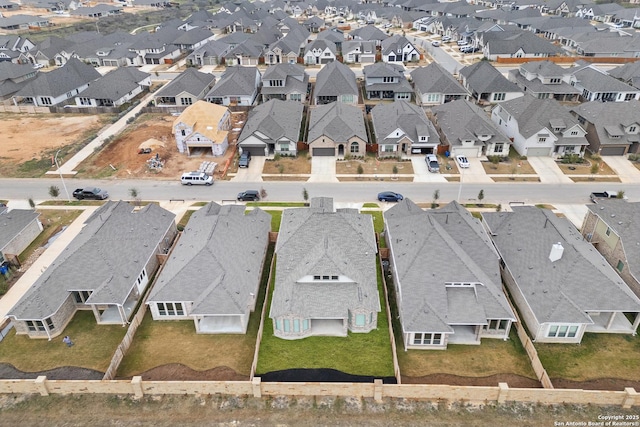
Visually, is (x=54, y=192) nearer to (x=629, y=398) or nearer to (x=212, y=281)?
(x=212, y=281)

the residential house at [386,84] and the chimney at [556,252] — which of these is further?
the residential house at [386,84]

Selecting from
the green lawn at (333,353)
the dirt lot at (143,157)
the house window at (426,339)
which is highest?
the dirt lot at (143,157)

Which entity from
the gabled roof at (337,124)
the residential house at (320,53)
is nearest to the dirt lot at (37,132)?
the gabled roof at (337,124)

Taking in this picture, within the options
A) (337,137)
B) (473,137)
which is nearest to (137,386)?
(337,137)

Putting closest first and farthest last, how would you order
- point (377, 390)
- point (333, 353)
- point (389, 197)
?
point (377, 390) → point (333, 353) → point (389, 197)

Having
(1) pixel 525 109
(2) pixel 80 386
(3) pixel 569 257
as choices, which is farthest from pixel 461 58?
(2) pixel 80 386

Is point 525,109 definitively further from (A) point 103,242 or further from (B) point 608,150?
(A) point 103,242

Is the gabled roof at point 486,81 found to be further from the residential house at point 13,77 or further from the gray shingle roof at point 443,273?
the residential house at point 13,77
